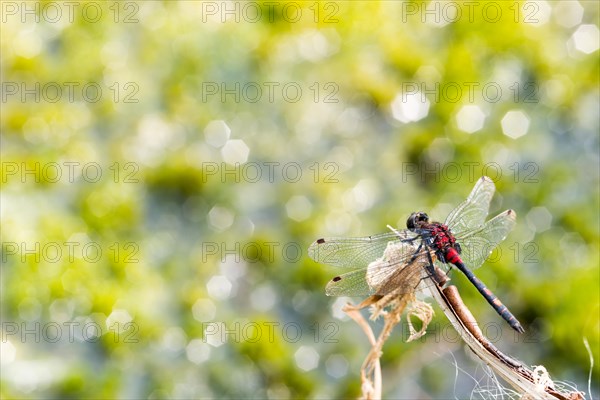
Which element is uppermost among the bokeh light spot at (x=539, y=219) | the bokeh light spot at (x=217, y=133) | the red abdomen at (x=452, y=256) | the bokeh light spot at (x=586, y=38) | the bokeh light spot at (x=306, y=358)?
the bokeh light spot at (x=586, y=38)

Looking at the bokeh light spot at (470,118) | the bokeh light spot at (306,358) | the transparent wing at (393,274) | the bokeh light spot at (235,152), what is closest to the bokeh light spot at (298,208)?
the bokeh light spot at (235,152)

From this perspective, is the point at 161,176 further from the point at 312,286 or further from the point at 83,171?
the point at 312,286

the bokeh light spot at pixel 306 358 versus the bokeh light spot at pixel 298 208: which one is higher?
the bokeh light spot at pixel 298 208

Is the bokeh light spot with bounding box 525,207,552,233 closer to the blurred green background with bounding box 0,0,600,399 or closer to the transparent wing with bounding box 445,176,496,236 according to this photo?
the blurred green background with bounding box 0,0,600,399

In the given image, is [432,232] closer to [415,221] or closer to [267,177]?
[415,221]

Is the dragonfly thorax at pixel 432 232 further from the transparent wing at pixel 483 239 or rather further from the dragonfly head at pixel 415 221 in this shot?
the transparent wing at pixel 483 239

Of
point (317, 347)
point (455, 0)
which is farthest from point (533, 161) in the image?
point (317, 347)

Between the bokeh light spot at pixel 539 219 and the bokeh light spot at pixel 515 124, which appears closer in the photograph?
the bokeh light spot at pixel 539 219

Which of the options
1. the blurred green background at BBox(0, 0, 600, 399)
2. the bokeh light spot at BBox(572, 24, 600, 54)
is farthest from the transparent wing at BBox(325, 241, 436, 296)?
the bokeh light spot at BBox(572, 24, 600, 54)
